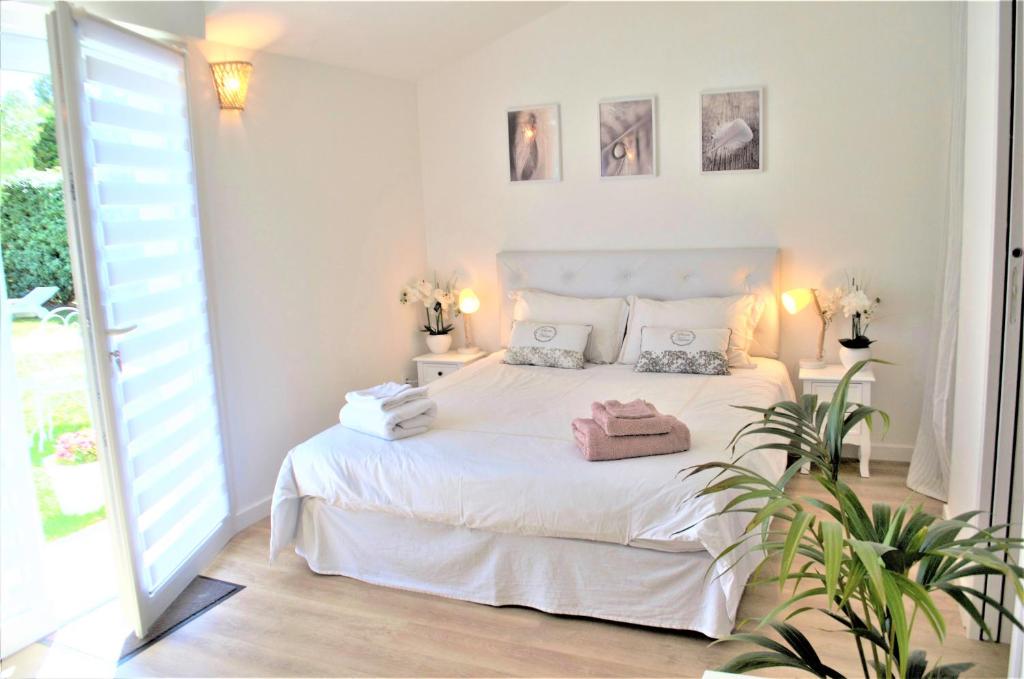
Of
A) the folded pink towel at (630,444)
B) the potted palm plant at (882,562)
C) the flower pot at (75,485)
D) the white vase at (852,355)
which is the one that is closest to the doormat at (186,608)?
the flower pot at (75,485)

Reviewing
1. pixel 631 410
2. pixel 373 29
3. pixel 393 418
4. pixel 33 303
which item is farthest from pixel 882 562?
pixel 373 29

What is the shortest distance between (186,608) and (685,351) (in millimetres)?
2584

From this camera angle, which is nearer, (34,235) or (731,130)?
(34,235)

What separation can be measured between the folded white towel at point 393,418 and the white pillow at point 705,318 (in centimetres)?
150

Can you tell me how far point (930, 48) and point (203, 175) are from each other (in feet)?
11.7

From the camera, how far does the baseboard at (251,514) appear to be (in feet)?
12.1

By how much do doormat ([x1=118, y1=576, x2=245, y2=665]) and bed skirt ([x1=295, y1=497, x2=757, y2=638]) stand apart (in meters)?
0.35

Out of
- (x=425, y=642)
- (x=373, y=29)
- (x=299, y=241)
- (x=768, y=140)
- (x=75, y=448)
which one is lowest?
(x=425, y=642)

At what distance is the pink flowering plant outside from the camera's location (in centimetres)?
345

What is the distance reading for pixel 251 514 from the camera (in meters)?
3.79

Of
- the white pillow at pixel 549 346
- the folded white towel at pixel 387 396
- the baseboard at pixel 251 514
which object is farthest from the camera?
the white pillow at pixel 549 346

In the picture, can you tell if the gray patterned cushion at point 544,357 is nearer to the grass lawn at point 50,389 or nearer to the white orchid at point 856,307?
the white orchid at point 856,307

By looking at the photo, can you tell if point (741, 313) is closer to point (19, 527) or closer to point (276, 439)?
point (276, 439)

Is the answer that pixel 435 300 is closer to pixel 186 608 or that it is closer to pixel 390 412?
pixel 390 412
